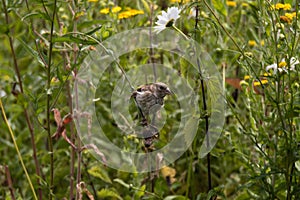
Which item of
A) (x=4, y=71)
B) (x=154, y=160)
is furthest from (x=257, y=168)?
(x=4, y=71)

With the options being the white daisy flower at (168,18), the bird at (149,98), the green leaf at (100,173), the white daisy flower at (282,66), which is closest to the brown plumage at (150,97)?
the bird at (149,98)

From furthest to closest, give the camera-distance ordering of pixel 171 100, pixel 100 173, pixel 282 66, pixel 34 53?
pixel 171 100
pixel 100 173
pixel 282 66
pixel 34 53

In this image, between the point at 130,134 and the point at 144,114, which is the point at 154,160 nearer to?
the point at 130,134

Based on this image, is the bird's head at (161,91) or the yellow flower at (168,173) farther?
the yellow flower at (168,173)

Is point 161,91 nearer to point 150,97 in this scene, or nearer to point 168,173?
point 150,97

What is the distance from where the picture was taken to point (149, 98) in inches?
56.9

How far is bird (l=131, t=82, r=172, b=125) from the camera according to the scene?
1.45 meters

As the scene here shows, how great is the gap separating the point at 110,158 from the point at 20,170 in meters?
0.50

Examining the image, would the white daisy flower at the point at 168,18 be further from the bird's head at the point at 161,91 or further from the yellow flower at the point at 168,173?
the yellow flower at the point at 168,173

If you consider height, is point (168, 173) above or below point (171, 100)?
below

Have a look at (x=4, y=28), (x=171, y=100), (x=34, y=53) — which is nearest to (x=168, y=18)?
(x=34, y=53)

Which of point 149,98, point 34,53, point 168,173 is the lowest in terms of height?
point 168,173

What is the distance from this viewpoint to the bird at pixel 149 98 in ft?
4.75

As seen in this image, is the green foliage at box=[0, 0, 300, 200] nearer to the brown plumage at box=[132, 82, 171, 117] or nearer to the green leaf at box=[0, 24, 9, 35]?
the green leaf at box=[0, 24, 9, 35]
